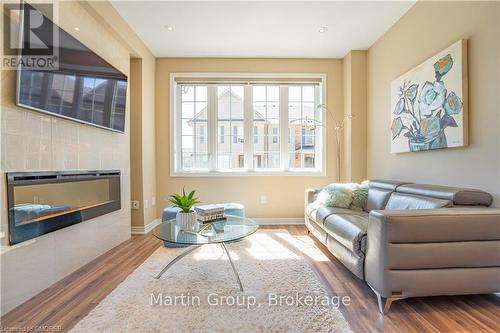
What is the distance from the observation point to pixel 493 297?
1.81 metres

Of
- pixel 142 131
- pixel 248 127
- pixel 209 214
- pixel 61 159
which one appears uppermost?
pixel 248 127

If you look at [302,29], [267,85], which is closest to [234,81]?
[267,85]

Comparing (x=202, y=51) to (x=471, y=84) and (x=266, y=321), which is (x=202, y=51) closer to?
(x=471, y=84)

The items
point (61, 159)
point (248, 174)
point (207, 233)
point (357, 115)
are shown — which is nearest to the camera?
point (207, 233)

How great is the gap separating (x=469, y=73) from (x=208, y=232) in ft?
8.05

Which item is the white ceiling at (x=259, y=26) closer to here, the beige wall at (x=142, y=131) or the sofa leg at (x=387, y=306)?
the beige wall at (x=142, y=131)

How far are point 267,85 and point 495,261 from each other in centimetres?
338

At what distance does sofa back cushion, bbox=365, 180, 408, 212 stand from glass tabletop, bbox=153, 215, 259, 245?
4.54 ft

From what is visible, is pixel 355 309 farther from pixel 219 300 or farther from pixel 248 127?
pixel 248 127

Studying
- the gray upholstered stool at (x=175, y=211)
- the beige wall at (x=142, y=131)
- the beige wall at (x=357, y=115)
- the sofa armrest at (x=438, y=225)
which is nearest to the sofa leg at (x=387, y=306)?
the sofa armrest at (x=438, y=225)

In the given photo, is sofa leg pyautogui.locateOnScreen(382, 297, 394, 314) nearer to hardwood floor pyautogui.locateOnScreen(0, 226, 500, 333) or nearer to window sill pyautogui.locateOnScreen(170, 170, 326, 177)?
hardwood floor pyautogui.locateOnScreen(0, 226, 500, 333)

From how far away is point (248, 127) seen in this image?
410 cm

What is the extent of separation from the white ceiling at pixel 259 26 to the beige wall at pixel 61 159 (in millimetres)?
531

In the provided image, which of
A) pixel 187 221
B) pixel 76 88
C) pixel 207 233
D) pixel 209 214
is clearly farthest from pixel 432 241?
pixel 76 88
